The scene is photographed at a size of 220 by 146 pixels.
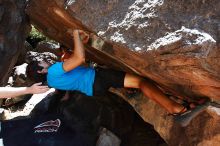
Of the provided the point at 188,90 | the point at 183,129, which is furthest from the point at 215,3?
the point at 183,129

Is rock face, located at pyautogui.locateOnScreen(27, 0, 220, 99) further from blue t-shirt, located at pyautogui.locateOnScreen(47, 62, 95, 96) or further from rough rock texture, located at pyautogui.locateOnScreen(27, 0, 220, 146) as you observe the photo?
blue t-shirt, located at pyautogui.locateOnScreen(47, 62, 95, 96)

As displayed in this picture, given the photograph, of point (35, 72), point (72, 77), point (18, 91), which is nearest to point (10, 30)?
point (35, 72)

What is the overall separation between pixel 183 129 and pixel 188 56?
2378 millimetres

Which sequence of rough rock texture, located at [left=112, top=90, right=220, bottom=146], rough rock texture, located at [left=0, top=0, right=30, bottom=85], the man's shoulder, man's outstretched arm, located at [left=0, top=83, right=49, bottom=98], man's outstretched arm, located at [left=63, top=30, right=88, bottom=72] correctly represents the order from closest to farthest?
man's outstretched arm, located at [left=0, top=83, right=49, bottom=98]
man's outstretched arm, located at [left=63, top=30, right=88, bottom=72]
the man's shoulder
rough rock texture, located at [left=112, top=90, right=220, bottom=146]
rough rock texture, located at [left=0, top=0, right=30, bottom=85]

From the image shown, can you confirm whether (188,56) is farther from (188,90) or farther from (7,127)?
(7,127)

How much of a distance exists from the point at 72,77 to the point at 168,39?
6.40 ft

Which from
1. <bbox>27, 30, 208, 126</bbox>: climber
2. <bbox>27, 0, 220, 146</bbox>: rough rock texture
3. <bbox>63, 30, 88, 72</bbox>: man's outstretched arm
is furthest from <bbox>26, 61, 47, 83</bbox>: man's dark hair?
<bbox>27, 0, 220, 146</bbox>: rough rock texture

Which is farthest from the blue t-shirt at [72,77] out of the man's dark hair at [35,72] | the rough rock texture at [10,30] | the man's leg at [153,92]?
the rough rock texture at [10,30]

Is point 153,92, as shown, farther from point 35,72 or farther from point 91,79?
point 35,72

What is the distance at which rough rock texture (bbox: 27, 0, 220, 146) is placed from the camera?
474 centimetres

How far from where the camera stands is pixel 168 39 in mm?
4816

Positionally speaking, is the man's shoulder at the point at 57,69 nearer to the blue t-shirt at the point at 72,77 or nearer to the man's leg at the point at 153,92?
the blue t-shirt at the point at 72,77

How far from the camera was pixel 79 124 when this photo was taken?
8.42m

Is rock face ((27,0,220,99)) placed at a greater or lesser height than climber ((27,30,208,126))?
greater
